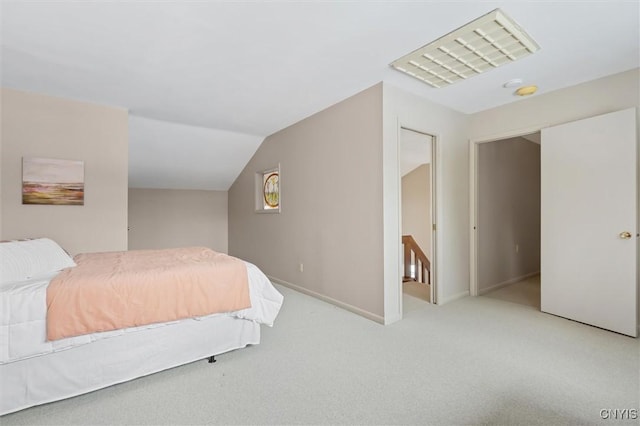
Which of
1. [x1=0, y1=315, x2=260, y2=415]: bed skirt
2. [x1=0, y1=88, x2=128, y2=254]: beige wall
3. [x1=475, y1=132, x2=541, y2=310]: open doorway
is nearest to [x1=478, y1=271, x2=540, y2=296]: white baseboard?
[x1=475, y1=132, x2=541, y2=310]: open doorway

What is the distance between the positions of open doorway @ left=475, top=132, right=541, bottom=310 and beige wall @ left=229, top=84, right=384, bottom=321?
5.96 feet

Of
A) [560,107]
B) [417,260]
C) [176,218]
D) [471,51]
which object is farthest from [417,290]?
[176,218]

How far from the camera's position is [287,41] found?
7.52 feet

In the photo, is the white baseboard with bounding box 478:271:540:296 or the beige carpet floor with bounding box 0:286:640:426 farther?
the white baseboard with bounding box 478:271:540:296

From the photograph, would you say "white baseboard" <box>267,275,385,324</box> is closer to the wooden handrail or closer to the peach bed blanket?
the peach bed blanket

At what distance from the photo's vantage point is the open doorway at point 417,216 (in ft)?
12.2

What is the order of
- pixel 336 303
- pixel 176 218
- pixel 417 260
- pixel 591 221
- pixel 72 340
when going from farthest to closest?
pixel 176 218, pixel 417 260, pixel 336 303, pixel 591 221, pixel 72 340

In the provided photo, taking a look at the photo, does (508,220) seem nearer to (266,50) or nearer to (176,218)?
(266,50)

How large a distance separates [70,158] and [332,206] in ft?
10.1

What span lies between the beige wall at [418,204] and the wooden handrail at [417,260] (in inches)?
38.6

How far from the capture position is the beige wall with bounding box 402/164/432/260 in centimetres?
628

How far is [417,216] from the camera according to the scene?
644cm

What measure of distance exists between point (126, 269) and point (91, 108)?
2.51m

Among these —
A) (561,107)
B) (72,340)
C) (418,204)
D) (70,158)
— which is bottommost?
(72,340)
